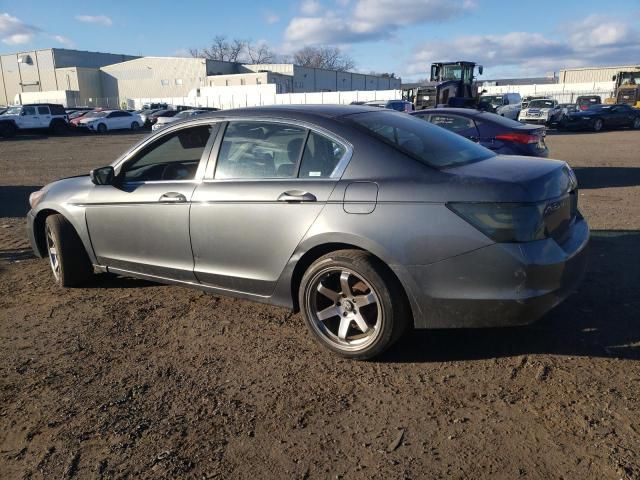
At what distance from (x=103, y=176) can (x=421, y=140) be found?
2.66m

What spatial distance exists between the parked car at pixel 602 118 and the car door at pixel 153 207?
2942cm

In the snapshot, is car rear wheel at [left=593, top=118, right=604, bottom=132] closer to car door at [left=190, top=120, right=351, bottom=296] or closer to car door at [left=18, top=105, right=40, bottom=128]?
car door at [left=190, top=120, right=351, bottom=296]

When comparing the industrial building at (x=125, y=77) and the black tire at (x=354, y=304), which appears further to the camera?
the industrial building at (x=125, y=77)

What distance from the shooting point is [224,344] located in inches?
153

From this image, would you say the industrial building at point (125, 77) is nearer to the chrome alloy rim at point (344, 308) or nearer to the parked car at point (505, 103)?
the parked car at point (505, 103)

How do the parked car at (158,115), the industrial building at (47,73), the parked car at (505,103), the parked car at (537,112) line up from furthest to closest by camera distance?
the industrial building at (47,73)
the parked car at (158,115)
the parked car at (505,103)
the parked car at (537,112)

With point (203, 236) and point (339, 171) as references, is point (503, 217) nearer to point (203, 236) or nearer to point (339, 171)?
point (339, 171)

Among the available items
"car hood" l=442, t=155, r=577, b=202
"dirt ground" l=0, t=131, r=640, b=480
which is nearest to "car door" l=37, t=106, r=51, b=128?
"dirt ground" l=0, t=131, r=640, b=480

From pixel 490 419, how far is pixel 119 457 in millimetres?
1922

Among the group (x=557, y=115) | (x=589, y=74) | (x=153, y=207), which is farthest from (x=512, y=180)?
(x=589, y=74)

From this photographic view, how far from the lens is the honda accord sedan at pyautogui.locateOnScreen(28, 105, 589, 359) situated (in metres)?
3.07

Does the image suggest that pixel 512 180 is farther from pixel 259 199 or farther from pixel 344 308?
pixel 259 199

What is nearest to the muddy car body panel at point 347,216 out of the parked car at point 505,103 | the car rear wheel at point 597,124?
the car rear wheel at point 597,124

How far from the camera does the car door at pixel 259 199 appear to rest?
3.55 m
